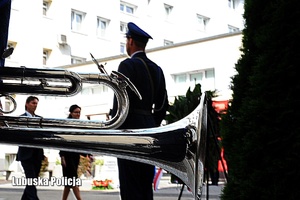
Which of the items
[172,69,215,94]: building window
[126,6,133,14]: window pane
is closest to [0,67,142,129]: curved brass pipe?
[172,69,215,94]: building window

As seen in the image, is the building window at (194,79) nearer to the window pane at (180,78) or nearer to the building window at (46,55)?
the window pane at (180,78)

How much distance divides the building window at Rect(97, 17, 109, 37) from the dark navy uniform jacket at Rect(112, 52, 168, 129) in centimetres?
2311

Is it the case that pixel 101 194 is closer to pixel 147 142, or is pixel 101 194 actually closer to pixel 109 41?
pixel 147 142

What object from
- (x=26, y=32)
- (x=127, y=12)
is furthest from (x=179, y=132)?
(x=127, y=12)

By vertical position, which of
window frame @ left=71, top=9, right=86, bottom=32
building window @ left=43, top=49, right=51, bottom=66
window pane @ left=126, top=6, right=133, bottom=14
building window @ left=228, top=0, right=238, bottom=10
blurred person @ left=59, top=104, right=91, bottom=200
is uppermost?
building window @ left=228, top=0, right=238, bottom=10

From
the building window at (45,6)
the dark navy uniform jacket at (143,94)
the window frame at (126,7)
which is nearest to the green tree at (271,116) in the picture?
the dark navy uniform jacket at (143,94)

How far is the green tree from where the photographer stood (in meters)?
2.16

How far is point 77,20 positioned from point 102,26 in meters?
1.60

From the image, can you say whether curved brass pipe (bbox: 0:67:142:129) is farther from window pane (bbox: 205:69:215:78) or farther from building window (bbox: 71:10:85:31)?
building window (bbox: 71:10:85:31)

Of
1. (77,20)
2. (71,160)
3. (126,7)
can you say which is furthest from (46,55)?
(71,160)

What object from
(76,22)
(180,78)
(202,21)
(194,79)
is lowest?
(194,79)

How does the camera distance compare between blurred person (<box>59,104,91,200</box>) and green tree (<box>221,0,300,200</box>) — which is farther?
blurred person (<box>59,104,91,200</box>)

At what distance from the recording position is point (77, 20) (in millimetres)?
25641

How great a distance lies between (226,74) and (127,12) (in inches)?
451
